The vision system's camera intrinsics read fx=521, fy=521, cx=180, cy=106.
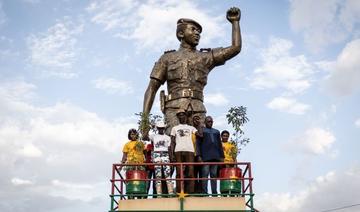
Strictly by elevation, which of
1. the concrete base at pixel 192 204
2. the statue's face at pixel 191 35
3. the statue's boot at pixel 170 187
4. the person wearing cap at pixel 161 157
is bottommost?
the concrete base at pixel 192 204

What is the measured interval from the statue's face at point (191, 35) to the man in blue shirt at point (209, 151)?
153 inches

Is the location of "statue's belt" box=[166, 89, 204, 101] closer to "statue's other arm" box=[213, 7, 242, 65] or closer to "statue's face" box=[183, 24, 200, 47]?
"statue's other arm" box=[213, 7, 242, 65]

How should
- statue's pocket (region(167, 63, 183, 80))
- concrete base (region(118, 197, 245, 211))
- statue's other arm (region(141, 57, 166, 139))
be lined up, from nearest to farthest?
1. concrete base (region(118, 197, 245, 211))
2. statue's pocket (region(167, 63, 183, 80))
3. statue's other arm (region(141, 57, 166, 139))

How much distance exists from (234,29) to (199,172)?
16.0ft

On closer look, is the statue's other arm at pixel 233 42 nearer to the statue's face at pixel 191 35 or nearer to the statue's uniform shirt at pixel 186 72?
the statue's uniform shirt at pixel 186 72

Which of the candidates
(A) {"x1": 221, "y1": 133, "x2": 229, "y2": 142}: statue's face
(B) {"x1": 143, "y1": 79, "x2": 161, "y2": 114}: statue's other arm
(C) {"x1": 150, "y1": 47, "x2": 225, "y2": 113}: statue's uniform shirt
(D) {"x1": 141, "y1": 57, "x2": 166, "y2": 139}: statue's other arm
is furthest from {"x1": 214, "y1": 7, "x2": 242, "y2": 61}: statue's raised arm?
(A) {"x1": 221, "y1": 133, "x2": 229, "y2": 142}: statue's face

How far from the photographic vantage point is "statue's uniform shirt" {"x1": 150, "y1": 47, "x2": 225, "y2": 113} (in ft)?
44.0

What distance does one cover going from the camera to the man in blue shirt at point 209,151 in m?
10.8

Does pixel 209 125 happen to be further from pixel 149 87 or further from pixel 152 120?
pixel 149 87

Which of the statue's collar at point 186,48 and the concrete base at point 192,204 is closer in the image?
the concrete base at point 192,204

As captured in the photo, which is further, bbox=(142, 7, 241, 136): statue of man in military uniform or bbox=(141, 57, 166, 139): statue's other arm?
bbox=(141, 57, 166, 139): statue's other arm

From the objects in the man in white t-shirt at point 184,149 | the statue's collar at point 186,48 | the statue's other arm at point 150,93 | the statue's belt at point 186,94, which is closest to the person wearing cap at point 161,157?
the man in white t-shirt at point 184,149

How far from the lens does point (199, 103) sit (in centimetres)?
1345

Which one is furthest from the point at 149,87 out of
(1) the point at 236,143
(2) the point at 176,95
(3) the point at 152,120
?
(1) the point at 236,143
